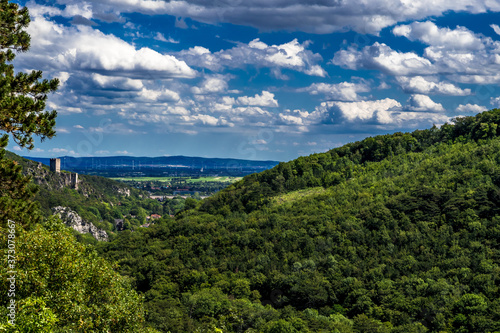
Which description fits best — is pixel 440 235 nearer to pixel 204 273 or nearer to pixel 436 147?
pixel 204 273

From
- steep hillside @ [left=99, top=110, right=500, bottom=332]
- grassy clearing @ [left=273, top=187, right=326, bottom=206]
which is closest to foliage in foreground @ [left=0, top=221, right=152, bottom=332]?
steep hillside @ [left=99, top=110, right=500, bottom=332]

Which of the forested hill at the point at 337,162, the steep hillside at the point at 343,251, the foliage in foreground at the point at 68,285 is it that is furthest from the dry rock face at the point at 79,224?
the foliage in foreground at the point at 68,285

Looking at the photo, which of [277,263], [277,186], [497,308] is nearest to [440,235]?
[497,308]

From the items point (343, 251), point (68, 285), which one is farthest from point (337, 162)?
point (68, 285)

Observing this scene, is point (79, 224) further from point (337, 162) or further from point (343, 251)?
point (343, 251)

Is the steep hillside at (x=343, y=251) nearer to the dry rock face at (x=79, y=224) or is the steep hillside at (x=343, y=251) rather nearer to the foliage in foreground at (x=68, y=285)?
the foliage in foreground at (x=68, y=285)

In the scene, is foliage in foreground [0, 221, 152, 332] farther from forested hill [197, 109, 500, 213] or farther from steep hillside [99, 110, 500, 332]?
forested hill [197, 109, 500, 213]
